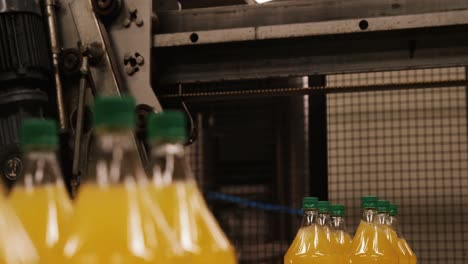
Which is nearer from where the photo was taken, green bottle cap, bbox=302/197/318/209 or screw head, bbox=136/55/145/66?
green bottle cap, bbox=302/197/318/209

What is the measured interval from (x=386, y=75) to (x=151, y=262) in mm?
3221

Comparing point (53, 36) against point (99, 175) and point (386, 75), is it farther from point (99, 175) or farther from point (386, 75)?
point (386, 75)

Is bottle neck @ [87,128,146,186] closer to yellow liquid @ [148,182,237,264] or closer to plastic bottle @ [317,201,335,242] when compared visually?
yellow liquid @ [148,182,237,264]

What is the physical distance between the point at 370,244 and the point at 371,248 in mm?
11

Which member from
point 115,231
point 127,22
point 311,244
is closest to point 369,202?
point 311,244

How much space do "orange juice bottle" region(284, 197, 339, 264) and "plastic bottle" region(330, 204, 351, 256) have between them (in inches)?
1.7

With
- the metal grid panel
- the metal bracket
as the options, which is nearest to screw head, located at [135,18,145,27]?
the metal bracket

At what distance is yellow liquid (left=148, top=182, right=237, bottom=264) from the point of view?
88 cm

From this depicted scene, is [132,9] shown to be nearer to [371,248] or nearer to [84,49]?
[84,49]

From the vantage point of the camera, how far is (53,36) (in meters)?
2.02

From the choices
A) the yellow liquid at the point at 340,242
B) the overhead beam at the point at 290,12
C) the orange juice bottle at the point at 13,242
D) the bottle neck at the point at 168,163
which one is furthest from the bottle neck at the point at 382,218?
the orange juice bottle at the point at 13,242

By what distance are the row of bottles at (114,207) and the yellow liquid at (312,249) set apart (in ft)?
2.56

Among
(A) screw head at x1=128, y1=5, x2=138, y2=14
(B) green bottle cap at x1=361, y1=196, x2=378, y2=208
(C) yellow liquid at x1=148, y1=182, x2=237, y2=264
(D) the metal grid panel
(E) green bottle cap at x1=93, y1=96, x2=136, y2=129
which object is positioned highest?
(A) screw head at x1=128, y1=5, x2=138, y2=14

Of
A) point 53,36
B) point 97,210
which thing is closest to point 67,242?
point 97,210
